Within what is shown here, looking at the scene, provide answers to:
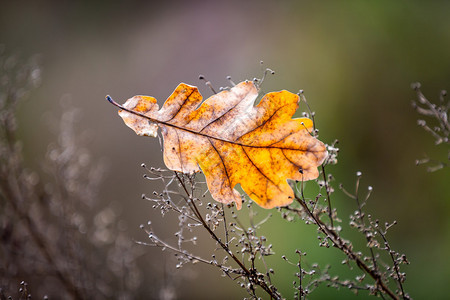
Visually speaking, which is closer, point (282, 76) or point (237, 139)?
point (237, 139)

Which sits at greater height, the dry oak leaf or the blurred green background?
the blurred green background

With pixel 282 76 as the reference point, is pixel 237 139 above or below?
below

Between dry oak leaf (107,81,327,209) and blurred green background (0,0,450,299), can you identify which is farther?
blurred green background (0,0,450,299)

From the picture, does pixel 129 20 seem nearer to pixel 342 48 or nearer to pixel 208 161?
pixel 342 48

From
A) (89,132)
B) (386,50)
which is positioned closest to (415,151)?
(386,50)

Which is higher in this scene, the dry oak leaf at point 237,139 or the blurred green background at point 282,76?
the blurred green background at point 282,76
